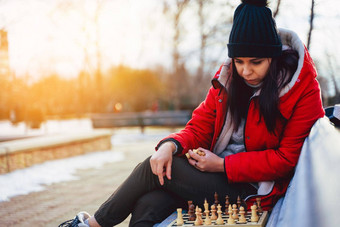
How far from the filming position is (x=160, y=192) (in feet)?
8.24

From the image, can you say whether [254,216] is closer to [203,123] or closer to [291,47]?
[203,123]

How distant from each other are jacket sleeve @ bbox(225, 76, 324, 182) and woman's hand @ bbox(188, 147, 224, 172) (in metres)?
0.06

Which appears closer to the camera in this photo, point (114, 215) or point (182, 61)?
point (114, 215)

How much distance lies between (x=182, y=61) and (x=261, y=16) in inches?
629

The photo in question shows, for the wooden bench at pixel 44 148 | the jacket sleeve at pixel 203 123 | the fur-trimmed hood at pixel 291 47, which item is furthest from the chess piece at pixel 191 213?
the wooden bench at pixel 44 148

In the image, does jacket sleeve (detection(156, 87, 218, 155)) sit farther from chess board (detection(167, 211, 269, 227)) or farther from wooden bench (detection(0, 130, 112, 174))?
wooden bench (detection(0, 130, 112, 174))

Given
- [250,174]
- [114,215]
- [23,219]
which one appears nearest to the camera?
[250,174]

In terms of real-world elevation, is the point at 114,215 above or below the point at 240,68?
below

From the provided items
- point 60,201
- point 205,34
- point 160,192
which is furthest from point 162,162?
Answer: point 205,34

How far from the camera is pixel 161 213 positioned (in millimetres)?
2467

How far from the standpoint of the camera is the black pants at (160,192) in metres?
2.46

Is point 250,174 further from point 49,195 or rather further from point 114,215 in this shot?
point 49,195

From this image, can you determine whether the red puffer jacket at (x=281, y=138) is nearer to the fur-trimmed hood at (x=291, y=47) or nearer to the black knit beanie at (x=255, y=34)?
the fur-trimmed hood at (x=291, y=47)

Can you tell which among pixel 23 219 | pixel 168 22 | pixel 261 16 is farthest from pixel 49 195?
pixel 168 22
